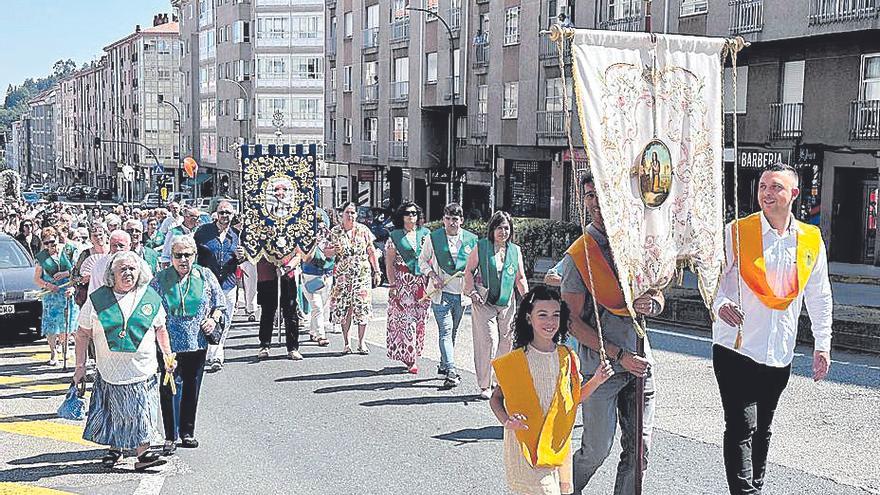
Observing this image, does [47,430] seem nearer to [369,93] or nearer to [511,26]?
[511,26]

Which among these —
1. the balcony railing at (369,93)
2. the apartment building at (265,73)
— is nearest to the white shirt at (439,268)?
the balcony railing at (369,93)

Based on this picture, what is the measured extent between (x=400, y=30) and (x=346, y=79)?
7.53 m

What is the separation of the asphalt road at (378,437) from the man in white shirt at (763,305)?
1.07 m

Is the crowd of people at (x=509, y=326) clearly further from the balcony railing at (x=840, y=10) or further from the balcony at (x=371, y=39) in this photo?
the balcony at (x=371, y=39)

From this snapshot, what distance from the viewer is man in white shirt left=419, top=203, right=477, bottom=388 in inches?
398

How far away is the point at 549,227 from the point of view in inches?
870

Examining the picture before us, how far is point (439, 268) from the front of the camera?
10203 mm

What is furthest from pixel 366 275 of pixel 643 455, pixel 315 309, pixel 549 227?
pixel 549 227

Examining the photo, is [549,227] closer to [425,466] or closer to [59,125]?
[425,466]

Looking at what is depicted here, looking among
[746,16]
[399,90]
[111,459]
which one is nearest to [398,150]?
[399,90]

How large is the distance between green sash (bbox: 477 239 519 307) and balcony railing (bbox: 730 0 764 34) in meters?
20.9

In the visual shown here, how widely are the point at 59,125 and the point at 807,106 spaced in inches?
5917

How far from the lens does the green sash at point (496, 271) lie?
9047mm

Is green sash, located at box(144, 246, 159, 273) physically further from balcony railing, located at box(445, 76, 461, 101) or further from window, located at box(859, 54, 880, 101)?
balcony railing, located at box(445, 76, 461, 101)
